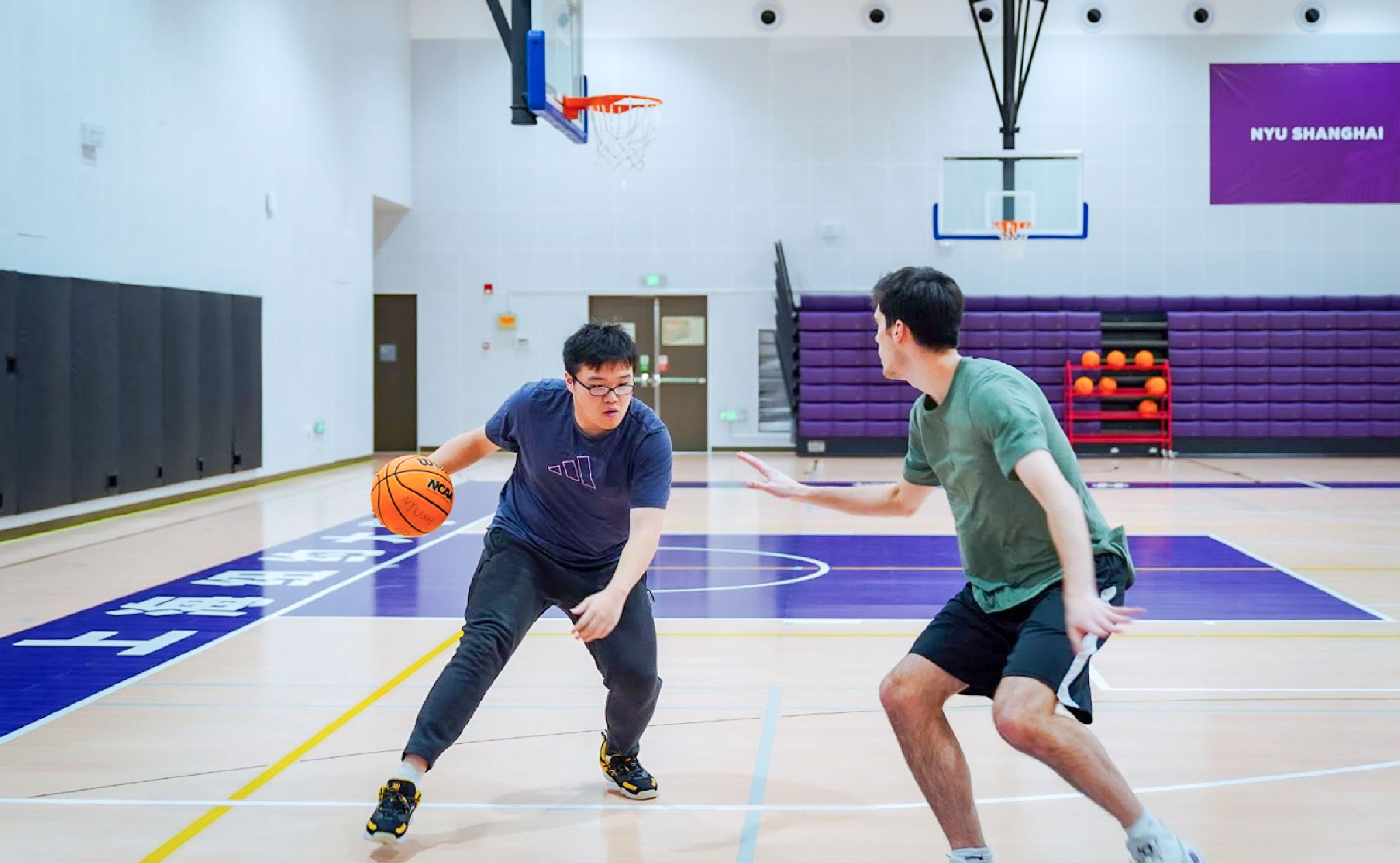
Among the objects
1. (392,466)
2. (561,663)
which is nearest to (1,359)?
(561,663)

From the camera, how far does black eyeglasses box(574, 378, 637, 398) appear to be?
4.14m

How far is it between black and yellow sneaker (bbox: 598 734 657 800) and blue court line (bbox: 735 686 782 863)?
33 centimetres

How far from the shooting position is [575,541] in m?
4.45

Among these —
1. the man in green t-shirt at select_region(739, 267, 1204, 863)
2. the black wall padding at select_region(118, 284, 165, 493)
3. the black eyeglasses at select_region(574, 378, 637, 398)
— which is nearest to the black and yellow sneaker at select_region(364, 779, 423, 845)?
the black eyeglasses at select_region(574, 378, 637, 398)

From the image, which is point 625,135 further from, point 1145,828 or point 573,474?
point 1145,828

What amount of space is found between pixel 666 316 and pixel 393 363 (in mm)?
4522

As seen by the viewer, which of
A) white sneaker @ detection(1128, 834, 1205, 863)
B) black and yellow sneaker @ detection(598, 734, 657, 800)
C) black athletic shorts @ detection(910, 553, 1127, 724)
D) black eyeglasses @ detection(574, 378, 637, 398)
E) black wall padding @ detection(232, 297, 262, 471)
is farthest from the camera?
black wall padding @ detection(232, 297, 262, 471)

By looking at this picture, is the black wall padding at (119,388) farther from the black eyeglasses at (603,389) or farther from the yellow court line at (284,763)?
the black eyeglasses at (603,389)

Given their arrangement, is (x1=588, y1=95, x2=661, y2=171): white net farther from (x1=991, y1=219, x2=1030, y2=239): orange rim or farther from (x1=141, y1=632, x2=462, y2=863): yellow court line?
(x1=141, y1=632, x2=462, y2=863): yellow court line

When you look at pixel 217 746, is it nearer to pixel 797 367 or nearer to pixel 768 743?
pixel 768 743

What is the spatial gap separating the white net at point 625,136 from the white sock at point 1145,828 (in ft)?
61.3

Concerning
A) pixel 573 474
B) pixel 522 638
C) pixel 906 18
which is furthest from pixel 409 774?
pixel 906 18

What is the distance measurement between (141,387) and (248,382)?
2512mm

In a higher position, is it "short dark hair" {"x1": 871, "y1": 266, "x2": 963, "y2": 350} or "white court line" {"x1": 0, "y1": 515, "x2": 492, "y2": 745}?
"short dark hair" {"x1": 871, "y1": 266, "x2": 963, "y2": 350}
